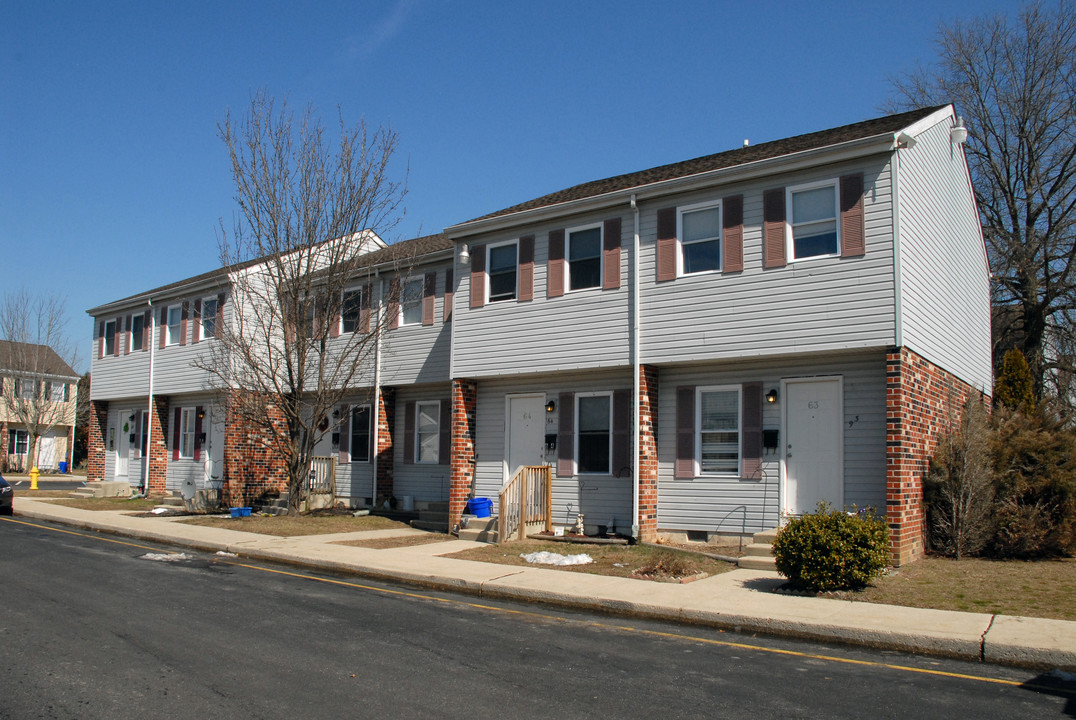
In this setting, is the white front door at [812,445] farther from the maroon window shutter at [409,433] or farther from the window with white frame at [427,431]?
the maroon window shutter at [409,433]

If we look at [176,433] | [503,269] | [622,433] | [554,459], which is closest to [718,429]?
[622,433]

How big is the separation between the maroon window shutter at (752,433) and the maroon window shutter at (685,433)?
100cm

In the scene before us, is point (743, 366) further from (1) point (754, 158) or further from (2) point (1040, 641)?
(2) point (1040, 641)

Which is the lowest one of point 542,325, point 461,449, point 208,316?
point 461,449

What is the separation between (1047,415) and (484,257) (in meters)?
11.2

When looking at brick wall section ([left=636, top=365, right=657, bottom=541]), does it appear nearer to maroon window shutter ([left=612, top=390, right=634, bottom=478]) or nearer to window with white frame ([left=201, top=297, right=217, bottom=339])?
maroon window shutter ([left=612, top=390, right=634, bottom=478])

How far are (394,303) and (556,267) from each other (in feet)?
18.5

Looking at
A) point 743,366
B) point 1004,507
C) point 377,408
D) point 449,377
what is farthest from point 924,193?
point 377,408

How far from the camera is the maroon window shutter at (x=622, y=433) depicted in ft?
52.3

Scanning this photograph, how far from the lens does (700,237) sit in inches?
586

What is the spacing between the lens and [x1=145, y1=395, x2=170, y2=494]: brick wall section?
90.7 feet

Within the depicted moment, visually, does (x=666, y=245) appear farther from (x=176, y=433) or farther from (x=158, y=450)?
(x=158, y=450)

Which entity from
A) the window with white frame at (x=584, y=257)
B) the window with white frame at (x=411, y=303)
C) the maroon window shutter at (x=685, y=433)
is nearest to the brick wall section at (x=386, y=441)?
the window with white frame at (x=411, y=303)

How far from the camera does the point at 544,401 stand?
17391 millimetres
